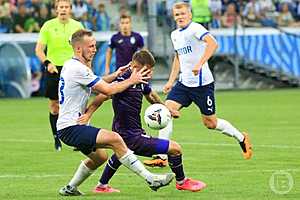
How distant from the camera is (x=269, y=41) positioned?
36156mm

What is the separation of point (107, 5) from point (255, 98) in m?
9.56

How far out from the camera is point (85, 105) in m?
11.2

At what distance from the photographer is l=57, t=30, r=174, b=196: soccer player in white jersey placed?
1090 centimetres

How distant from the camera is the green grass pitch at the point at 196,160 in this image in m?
11.5

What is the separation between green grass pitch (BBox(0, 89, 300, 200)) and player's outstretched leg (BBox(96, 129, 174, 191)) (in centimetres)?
21

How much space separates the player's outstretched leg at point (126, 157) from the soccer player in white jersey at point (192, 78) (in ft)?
12.8

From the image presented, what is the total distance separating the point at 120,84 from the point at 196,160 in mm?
4226

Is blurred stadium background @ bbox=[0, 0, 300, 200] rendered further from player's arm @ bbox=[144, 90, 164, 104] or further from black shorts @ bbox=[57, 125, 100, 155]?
player's arm @ bbox=[144, 90, 164, 104]

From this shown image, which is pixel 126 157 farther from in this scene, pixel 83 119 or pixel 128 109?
pixel 128 109

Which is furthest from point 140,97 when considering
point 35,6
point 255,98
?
point 35,6

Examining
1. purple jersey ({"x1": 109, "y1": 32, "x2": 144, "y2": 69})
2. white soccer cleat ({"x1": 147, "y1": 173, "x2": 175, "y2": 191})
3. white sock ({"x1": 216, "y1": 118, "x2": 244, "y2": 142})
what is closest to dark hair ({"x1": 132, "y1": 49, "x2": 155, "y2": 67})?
white soccer cleat ({"x1": 147, "y1": 173, "x2": 175, "y2": 191})

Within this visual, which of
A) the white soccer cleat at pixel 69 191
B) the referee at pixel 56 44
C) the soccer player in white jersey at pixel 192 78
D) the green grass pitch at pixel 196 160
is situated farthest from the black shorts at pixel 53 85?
the white soccer cleat at pixel 69 191

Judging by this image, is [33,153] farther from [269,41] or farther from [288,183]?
[269,41]

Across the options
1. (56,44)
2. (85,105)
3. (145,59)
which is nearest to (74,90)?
(85,105)
